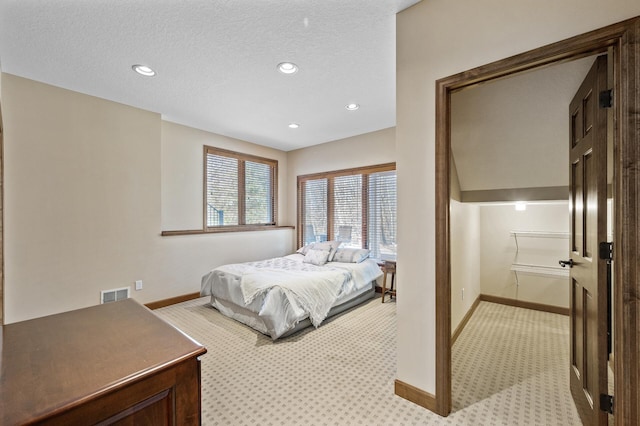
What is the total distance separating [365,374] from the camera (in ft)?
7.37

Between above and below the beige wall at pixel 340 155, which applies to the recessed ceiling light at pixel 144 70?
above

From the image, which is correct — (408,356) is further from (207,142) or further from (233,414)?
(207,142)

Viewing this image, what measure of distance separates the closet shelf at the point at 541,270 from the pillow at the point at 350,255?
2.00 m

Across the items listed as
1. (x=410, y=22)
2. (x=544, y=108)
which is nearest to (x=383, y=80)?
(x=410, y=22)

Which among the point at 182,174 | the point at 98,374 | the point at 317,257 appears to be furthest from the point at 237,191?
the point at 98,374

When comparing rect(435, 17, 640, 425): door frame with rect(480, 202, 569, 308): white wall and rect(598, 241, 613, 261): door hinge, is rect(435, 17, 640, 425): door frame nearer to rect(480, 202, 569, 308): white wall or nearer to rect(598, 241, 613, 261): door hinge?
rect(598, 241, 613, 261): door hinge

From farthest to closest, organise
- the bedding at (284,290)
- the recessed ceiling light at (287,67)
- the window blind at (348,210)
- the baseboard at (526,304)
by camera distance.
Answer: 1. the window blind at (348,210)
2. the baseboard at (526,304)
3. the bedding at (284,290)
4. the recessed ceiling light at (287,67)

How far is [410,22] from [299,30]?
81 centimetres

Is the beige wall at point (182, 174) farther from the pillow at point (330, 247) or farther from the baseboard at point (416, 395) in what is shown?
the baseboard at point (416, 395)

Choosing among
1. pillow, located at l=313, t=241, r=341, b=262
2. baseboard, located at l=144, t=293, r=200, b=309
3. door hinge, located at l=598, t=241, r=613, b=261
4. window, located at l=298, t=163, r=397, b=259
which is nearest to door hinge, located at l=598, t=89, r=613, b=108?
door hinge, located at l=598, t=241, r=613, b=261

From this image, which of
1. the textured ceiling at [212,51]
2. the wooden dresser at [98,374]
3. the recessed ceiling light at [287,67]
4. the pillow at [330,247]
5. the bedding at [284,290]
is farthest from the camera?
the pillow at [330,247]

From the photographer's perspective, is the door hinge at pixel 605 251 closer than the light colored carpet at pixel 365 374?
Yes

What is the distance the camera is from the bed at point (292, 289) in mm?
2877

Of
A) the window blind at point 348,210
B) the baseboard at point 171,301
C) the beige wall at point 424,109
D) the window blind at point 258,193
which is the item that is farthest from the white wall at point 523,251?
the baseboard at point 171,301
